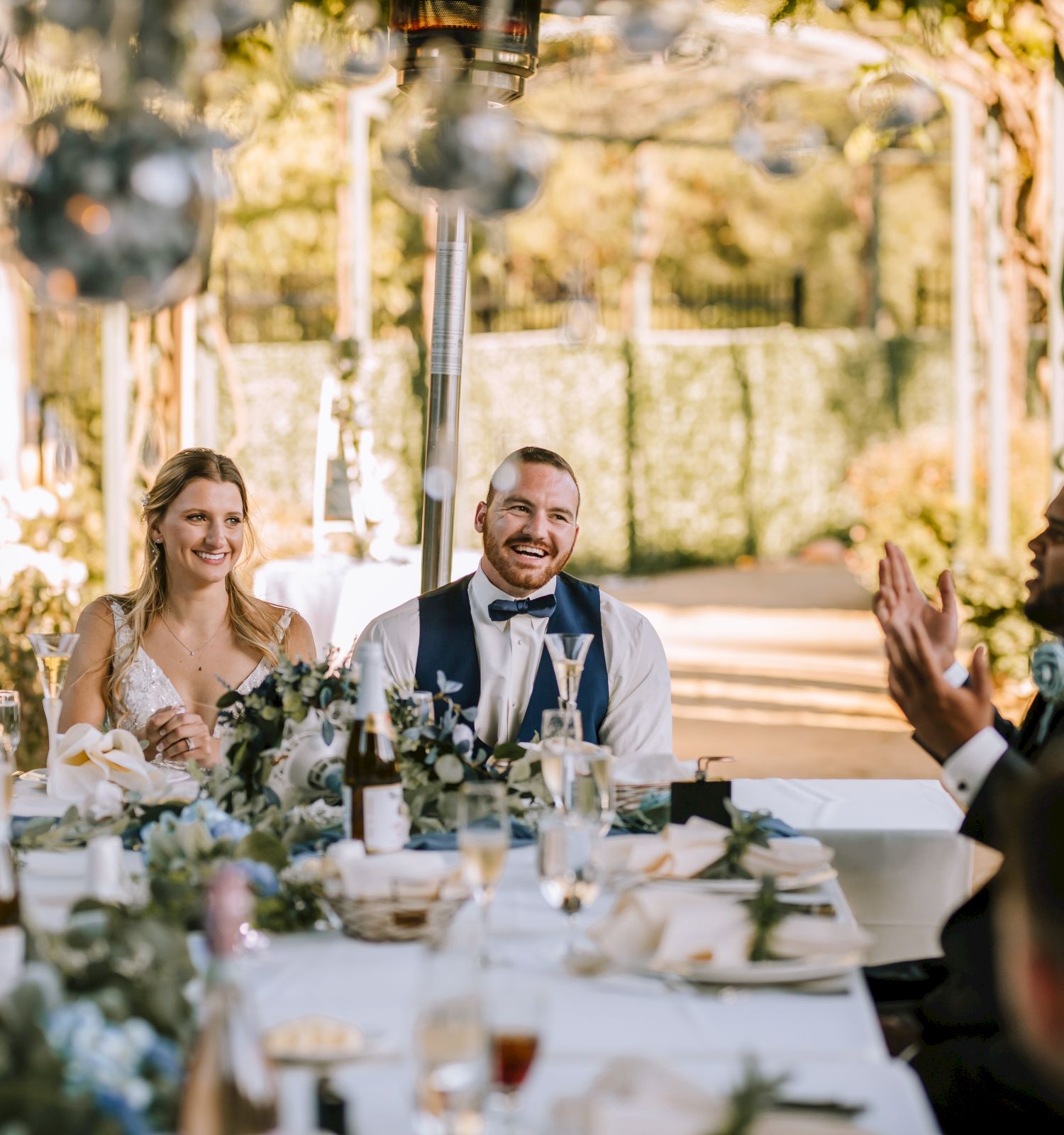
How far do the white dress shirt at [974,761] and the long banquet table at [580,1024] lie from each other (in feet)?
0.95

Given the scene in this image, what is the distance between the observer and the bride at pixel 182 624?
3.47 m

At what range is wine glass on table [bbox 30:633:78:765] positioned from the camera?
2.47 meters

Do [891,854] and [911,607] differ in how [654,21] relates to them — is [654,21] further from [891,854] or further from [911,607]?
[891,854]

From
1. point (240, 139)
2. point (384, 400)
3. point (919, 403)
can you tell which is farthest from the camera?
point (919, 403)

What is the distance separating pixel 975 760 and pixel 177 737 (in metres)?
1.51

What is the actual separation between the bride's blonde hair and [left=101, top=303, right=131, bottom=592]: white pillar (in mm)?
2262

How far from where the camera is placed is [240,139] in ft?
10.4

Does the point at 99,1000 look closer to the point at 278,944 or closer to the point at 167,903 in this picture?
the point at 167,903

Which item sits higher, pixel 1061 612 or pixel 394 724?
pixel 1061 612

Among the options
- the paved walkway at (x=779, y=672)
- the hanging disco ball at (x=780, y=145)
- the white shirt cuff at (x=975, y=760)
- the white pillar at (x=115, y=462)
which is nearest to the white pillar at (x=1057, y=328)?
the hanging disco ball at (x=780, y=145)

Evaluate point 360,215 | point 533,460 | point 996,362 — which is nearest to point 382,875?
point 533,460

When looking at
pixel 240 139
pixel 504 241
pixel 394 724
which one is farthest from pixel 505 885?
pixel 240 139

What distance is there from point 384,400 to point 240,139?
10.6 meters

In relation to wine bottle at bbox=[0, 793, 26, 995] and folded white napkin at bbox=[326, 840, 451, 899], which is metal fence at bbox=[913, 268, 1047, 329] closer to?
folded white napkin at bbox=[326, 840, 451, 899]
